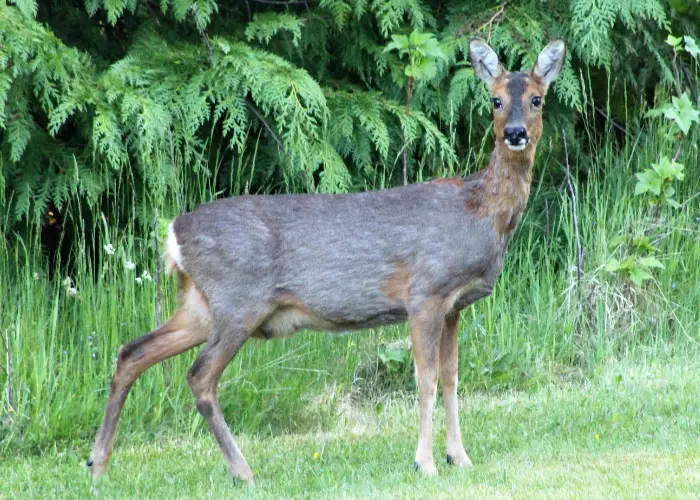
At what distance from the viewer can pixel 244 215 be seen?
6020mm

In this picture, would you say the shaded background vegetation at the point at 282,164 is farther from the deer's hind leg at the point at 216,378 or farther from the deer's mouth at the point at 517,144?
the deer's mouth at the point at 517,144

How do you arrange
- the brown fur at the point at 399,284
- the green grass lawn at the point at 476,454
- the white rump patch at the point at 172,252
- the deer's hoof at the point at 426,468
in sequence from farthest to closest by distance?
the white rump patch at the point at 172,252 < the brown fur at the point at 399,284 < the deer's hoof at the point at 426,468 < the green grass lawn at the point at 476,454

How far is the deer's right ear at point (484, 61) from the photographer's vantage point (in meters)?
6.20

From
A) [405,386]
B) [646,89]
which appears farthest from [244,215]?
[646,89]

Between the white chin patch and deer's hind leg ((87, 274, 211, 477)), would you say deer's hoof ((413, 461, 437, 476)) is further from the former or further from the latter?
the white chin patch

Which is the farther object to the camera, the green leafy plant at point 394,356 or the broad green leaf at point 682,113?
the broad green leaf at point 682,113

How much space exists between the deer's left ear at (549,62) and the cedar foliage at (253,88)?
182 centimetres

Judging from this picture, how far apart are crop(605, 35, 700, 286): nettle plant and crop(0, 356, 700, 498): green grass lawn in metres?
0.75

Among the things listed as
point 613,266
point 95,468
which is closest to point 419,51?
point 613,266

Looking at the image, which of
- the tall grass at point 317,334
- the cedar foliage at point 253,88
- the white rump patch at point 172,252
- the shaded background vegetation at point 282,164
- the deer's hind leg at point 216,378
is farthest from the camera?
the cedar foliage at point 253,88

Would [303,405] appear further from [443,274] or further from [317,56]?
[317,56]

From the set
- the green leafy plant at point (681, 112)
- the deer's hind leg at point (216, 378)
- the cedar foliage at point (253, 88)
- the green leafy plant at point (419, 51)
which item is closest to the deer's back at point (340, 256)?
the deer's hind leg at point (216, 378)

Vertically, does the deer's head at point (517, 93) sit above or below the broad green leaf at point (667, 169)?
above

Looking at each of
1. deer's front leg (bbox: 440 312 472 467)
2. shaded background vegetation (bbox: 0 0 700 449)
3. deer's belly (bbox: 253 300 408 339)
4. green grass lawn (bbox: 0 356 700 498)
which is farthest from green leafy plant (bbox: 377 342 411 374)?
deer's belly (bbox: 253 300 408 339)
